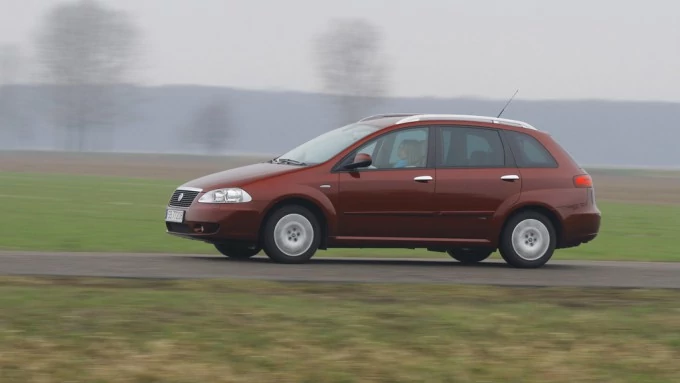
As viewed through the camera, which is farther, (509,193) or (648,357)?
(509,193)

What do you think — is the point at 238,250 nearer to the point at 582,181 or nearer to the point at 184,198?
the point at 184,198

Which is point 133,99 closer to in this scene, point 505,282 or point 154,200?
point 154,200

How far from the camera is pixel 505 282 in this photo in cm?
1156

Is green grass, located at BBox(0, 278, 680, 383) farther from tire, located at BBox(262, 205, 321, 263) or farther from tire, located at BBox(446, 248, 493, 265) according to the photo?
tire, located at BBox(446, 248, 493, 265)

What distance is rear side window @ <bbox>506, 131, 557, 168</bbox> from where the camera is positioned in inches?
551

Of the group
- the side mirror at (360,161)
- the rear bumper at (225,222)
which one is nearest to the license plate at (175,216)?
the rear bumper at (225,222)

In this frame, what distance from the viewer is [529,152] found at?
46.2ft

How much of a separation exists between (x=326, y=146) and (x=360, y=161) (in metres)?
0.75

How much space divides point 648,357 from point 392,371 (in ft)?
6.20

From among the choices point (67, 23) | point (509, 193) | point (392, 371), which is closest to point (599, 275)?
point (509, 193)

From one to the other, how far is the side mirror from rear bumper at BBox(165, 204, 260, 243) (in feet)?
3.83

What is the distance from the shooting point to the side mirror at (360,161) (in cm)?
1312

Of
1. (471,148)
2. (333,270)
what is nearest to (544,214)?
(471,148)

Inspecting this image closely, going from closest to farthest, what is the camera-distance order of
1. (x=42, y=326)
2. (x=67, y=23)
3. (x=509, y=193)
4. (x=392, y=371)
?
1. (x=392, y=371)
2. (x=42, y=326)
3. (x=509, y=193)
4. (x=67, y=23)
